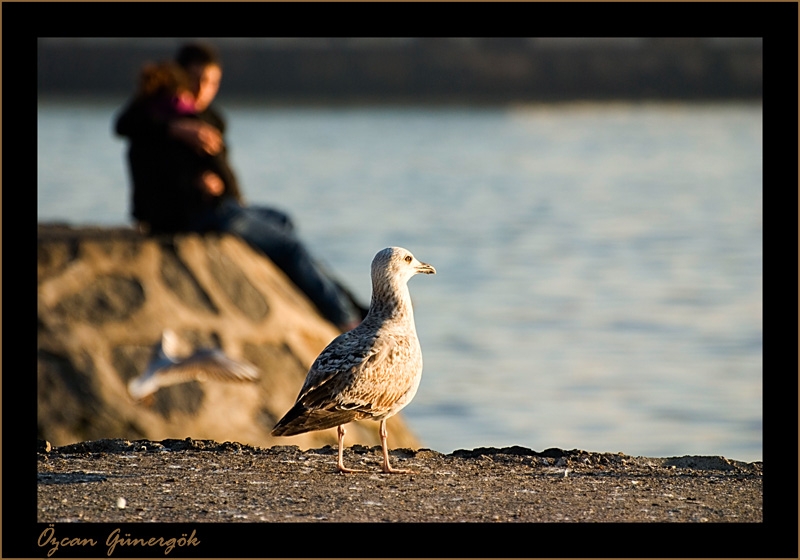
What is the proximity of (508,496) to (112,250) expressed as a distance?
5359mm

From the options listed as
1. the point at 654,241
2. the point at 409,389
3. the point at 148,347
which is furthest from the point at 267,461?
the point at 654,241

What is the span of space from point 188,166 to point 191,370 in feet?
7.84

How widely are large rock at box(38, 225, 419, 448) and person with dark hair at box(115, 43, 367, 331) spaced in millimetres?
294

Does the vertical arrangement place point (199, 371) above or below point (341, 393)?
above

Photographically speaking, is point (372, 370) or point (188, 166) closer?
point (372, 370)

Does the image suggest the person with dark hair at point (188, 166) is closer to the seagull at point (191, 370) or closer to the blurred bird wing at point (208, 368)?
the seagull at point (191, 370)

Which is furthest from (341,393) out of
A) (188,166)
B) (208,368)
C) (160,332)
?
(188,166)

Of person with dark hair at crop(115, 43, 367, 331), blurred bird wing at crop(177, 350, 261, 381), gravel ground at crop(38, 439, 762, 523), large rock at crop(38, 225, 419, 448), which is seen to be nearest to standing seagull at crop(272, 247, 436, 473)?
gravel ground at crop(38, 439, 762, 523)

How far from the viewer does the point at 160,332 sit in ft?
36.4

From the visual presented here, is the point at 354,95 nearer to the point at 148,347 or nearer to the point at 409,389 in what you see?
the point at 148,347

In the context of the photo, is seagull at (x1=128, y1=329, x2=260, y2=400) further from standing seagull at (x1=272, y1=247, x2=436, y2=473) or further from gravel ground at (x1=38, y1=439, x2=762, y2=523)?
standing seagull at (x1=272, y1=247, x2=436, y2=473)

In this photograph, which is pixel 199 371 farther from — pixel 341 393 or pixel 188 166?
pixel 341 393

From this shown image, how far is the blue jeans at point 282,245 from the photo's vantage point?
12180 millimetres

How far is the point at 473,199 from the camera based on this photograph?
39.0 meters
